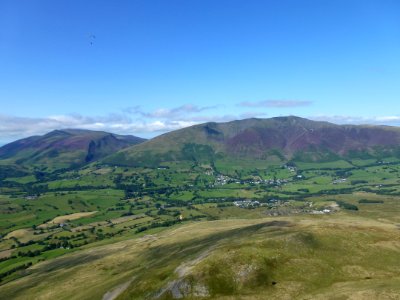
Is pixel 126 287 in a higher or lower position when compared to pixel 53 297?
higher

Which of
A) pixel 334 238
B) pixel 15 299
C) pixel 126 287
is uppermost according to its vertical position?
pixel 334 238

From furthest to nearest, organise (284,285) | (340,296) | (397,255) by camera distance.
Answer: (397,255) → (284,285) → (340,296)

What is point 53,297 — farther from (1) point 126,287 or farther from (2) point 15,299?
(1) point 126,287

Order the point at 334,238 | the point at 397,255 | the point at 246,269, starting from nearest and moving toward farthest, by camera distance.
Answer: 1. the point at 246,269
2. the point at 397,255
3. the point at 334,238

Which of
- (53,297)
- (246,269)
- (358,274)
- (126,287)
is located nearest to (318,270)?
(358,274)

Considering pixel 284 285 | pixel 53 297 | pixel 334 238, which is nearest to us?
pixel 284 285

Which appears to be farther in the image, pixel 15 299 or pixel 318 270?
pixel 15 299

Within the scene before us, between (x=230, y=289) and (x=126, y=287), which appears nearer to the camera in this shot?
(x=230, y=289)

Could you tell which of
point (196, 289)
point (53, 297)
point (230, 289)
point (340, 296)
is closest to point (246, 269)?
point (230, 289)

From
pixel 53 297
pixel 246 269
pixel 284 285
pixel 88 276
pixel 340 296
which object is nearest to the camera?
pixel 340 296
